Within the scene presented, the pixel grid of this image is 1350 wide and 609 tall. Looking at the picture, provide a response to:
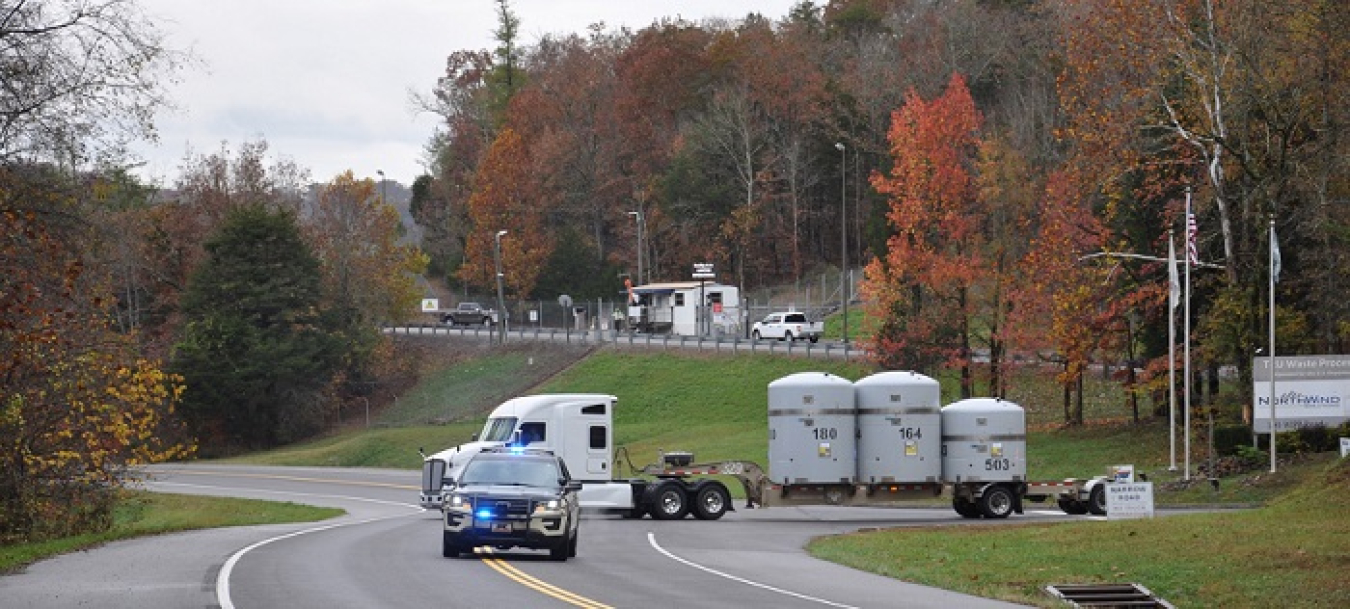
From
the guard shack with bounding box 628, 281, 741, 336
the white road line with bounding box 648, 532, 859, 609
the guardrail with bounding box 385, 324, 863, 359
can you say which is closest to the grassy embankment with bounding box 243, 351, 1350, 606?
the guardrail with bounding box 385, 324, 863, 359

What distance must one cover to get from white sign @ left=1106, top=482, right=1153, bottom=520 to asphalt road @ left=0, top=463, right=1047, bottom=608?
19.4ft

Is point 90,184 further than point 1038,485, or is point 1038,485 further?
point 1038,485

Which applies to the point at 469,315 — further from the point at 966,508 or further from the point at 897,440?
the point at 897,440

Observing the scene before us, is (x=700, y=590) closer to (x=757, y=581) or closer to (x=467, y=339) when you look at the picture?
(x=757, y=581)

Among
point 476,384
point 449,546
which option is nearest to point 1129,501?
point 449,546

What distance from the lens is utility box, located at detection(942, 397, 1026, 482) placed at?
41531mm

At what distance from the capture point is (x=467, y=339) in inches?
4141

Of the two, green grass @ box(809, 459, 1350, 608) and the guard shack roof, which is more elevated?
the guard shack roof

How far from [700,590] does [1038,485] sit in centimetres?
2105

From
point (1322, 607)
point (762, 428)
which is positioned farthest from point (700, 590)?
point (762, 428)

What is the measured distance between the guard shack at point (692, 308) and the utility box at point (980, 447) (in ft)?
175

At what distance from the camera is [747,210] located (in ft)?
341

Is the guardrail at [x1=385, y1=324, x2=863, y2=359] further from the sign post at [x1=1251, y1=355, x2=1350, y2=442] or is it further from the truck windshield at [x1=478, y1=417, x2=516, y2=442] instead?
the truck windshield at [x1=478, y1=417, x2=516, y2=442]

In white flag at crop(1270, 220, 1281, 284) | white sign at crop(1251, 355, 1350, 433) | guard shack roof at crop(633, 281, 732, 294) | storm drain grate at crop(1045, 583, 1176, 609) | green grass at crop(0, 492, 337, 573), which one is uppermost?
guard shack roof at crop(633, 281, 732, 294)
